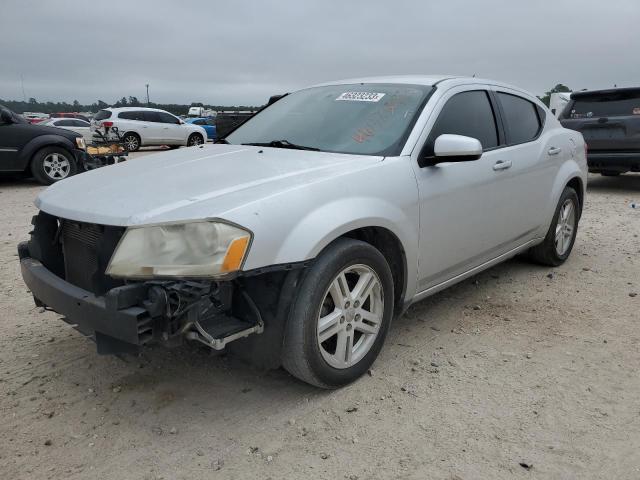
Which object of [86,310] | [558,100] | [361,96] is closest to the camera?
[86,310]

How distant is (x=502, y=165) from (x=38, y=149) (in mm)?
8944

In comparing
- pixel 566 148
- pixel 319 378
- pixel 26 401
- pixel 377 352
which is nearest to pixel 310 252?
pixel 319 378

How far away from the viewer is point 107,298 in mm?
2230

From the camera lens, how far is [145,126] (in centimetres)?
1988

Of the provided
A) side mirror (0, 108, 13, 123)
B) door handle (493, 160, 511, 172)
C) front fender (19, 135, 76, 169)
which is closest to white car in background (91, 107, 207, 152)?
front fender (19, 135, 76, 169)

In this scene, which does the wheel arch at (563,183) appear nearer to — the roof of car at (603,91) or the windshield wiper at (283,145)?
the windshield wiper at (283,145)

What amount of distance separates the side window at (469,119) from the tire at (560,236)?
123 cm

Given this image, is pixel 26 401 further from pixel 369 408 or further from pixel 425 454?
pixel 425 454

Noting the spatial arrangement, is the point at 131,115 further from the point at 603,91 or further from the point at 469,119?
the point at 469,119

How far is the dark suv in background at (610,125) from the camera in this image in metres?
8.77

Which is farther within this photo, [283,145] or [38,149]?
[38,149]

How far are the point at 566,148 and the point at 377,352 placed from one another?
2945mm

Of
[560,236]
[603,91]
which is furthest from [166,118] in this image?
[560,236]

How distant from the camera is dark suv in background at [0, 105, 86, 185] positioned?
9609 millimetres
